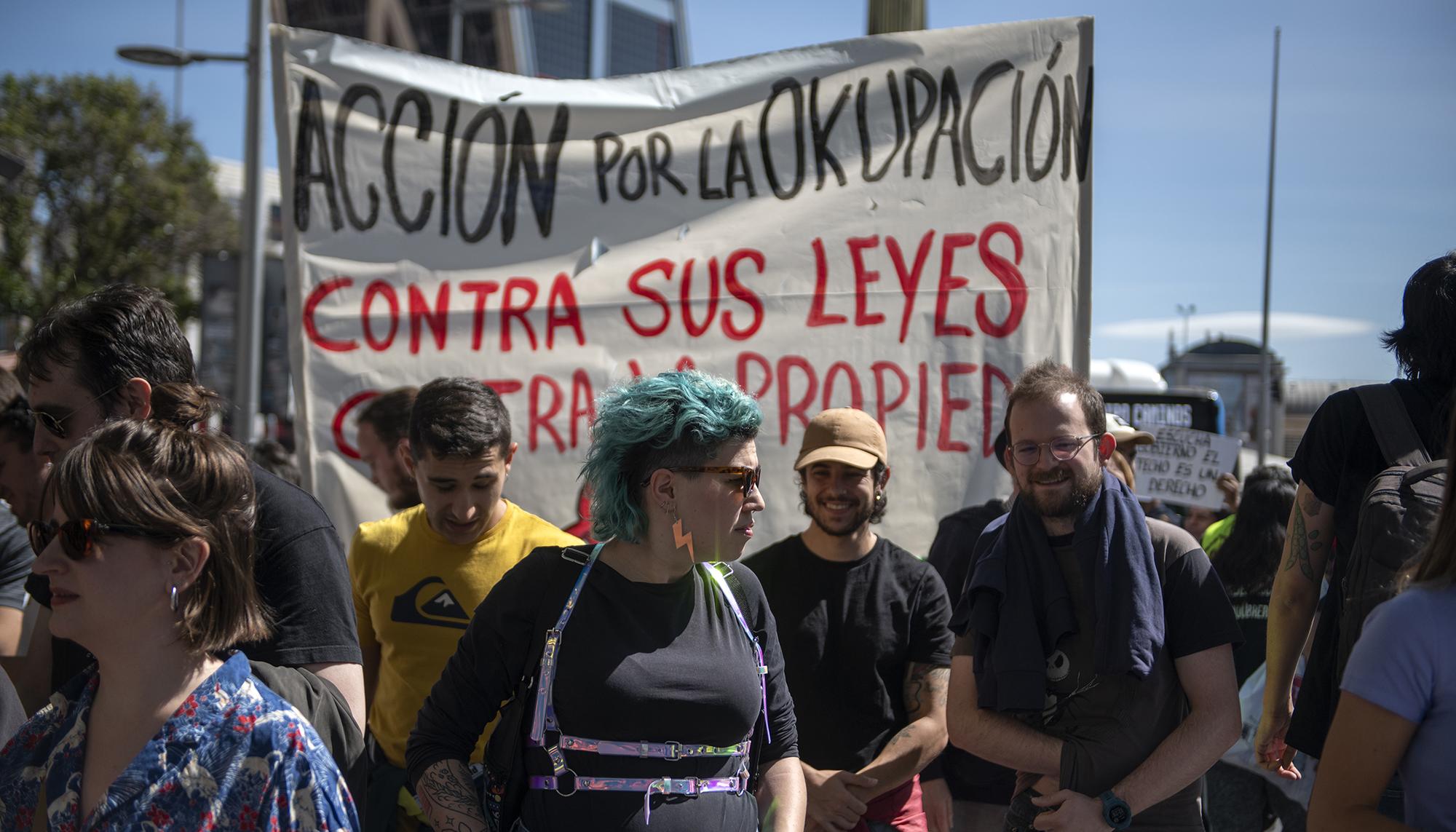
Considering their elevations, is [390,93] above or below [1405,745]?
above

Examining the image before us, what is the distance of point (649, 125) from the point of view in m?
4.55

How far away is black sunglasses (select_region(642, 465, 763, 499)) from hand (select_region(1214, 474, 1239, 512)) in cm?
484

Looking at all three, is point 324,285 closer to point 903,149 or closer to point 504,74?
point 504,74

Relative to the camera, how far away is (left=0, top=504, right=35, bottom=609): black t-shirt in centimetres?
327

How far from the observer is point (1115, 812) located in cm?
Answer: 263

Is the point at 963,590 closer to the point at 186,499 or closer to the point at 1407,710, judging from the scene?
the point at 1407,710

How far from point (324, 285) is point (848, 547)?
2.41 m

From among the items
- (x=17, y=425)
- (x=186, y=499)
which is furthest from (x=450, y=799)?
(x=17, y=425)

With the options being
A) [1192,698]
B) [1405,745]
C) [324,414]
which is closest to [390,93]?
[324,414]

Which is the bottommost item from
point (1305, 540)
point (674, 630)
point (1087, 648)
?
point (1087, 648)

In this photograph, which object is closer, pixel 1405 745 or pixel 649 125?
pixel 1405 745

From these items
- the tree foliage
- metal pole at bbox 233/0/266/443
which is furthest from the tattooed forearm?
the tree foliage

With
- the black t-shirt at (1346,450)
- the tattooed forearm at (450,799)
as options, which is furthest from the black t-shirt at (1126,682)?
the tattooed forearm at (450,799)

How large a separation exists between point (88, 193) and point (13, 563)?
69.5 feet
